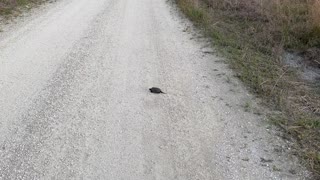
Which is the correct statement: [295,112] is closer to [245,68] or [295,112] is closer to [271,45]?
[245,68]

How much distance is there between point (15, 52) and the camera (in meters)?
6.84

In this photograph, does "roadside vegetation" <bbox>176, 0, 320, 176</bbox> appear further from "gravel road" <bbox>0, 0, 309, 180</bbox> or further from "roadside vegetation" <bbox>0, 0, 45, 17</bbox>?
"roadside vegetation" <bbox>0, 0, 45, 17</bbox>

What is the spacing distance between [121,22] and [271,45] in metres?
4.22

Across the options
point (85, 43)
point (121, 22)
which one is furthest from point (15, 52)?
point (121, 22)

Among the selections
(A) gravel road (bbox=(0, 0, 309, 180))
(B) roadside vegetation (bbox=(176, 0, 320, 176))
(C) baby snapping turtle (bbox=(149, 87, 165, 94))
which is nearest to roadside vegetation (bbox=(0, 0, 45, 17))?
(A) gravel road (bbox=(0, 0, 309, 180))

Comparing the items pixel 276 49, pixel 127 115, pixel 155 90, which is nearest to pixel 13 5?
pixel 155 90

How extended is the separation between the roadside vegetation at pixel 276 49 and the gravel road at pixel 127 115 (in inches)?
10.2

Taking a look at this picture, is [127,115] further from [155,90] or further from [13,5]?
[13,5]

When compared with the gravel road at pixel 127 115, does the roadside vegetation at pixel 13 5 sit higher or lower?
lower

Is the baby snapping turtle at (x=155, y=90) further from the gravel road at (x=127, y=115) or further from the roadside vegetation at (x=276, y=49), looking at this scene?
the roadside vegetation at (x=276, y=49)

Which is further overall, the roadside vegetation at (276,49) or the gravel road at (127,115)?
the roadside vegetation at (276,49)

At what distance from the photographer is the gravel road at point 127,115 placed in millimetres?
3502

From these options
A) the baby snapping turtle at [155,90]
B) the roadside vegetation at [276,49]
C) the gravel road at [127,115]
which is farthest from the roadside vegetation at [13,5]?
the baby snapping turtle at [155,90]

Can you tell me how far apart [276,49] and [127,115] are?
Answer: 3868 millimetres
